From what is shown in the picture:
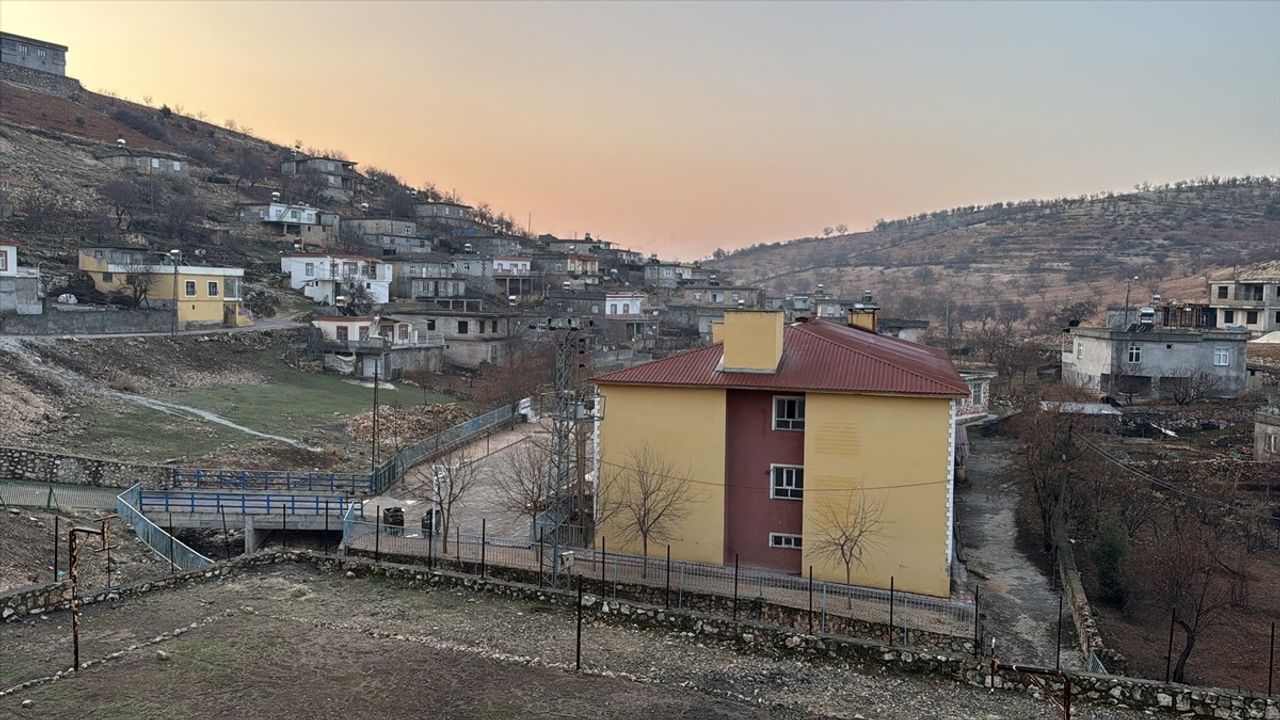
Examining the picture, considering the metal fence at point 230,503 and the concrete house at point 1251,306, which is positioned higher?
the concrete house at point 1251,306

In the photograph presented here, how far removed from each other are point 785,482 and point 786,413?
163 cm

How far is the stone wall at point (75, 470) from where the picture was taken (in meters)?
25.6

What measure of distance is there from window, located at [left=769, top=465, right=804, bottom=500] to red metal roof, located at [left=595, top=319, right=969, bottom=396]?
202cm

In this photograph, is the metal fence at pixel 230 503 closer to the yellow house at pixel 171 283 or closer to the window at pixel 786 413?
the window at pixel 786 413

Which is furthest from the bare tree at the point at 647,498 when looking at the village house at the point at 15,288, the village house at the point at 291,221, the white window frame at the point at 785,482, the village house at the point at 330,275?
the village house at the point at 291,221

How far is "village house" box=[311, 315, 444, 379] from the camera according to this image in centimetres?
4897

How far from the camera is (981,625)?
747 inches

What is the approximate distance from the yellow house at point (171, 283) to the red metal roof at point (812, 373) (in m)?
36.7

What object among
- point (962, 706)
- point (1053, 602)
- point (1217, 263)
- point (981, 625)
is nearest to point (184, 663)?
point (962, 706)

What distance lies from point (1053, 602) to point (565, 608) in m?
11.8

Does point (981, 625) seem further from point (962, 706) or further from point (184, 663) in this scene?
point (184, 663)

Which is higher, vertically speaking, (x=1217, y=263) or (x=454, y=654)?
(x=1217, y=263)

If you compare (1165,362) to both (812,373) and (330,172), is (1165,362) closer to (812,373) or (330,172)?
(812,373)

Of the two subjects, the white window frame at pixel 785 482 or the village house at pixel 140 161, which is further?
the village house at pixel 140 161
